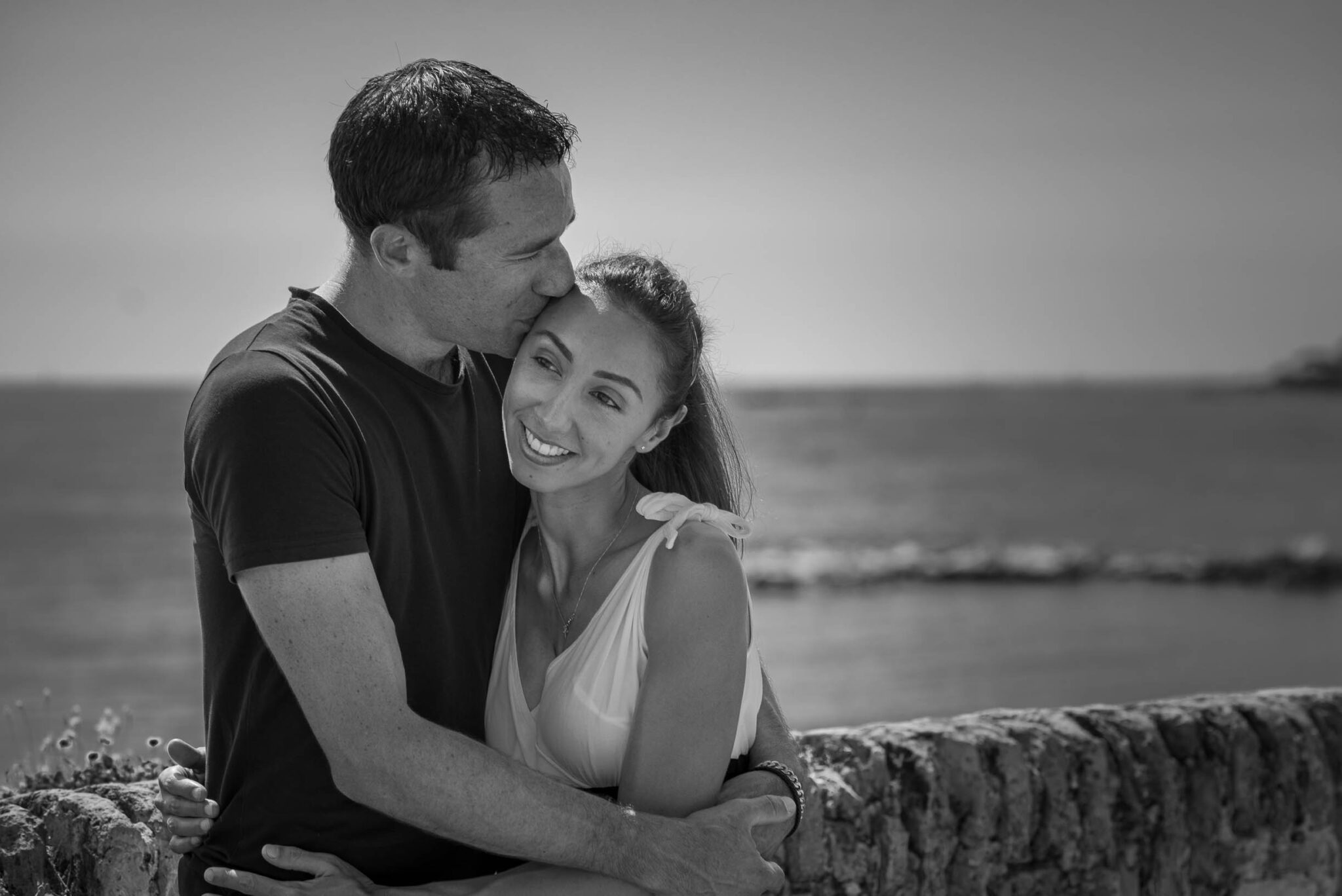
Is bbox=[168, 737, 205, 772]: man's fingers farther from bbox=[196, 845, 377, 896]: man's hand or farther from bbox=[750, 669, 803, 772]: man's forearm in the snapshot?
bbox=[750, 669, 803, 772]: man's forearm

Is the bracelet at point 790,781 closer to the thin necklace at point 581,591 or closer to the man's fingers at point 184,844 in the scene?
the thin necklace at point 581,591

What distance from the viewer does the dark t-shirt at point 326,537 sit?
1827 mm

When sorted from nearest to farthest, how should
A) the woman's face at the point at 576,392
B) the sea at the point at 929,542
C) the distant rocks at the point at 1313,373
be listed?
1. the woman's face at the point at 576,392
2. the sea at the point at 929,542
3. the distant rocks at the point at 1313,373

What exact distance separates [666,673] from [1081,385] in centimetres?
5580

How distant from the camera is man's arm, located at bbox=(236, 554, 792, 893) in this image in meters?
1.81

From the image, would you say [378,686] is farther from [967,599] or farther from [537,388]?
[967,599]

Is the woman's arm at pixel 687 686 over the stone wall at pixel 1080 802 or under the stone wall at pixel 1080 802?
over

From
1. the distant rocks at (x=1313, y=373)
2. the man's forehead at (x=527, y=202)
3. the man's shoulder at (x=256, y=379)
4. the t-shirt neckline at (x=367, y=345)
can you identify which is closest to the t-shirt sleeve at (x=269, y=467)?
the man's shoulder at (x=256, y=379)

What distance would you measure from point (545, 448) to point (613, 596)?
0.91 ft

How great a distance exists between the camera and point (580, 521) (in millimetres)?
2303

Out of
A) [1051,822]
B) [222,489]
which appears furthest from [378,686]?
[1051,822]

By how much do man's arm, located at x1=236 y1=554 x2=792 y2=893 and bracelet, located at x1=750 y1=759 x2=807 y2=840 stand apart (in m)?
0.36

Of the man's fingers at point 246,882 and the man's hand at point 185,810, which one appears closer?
the man's fingers at point 246,882

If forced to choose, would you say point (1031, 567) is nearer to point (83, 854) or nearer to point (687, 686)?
point (687, 686)
